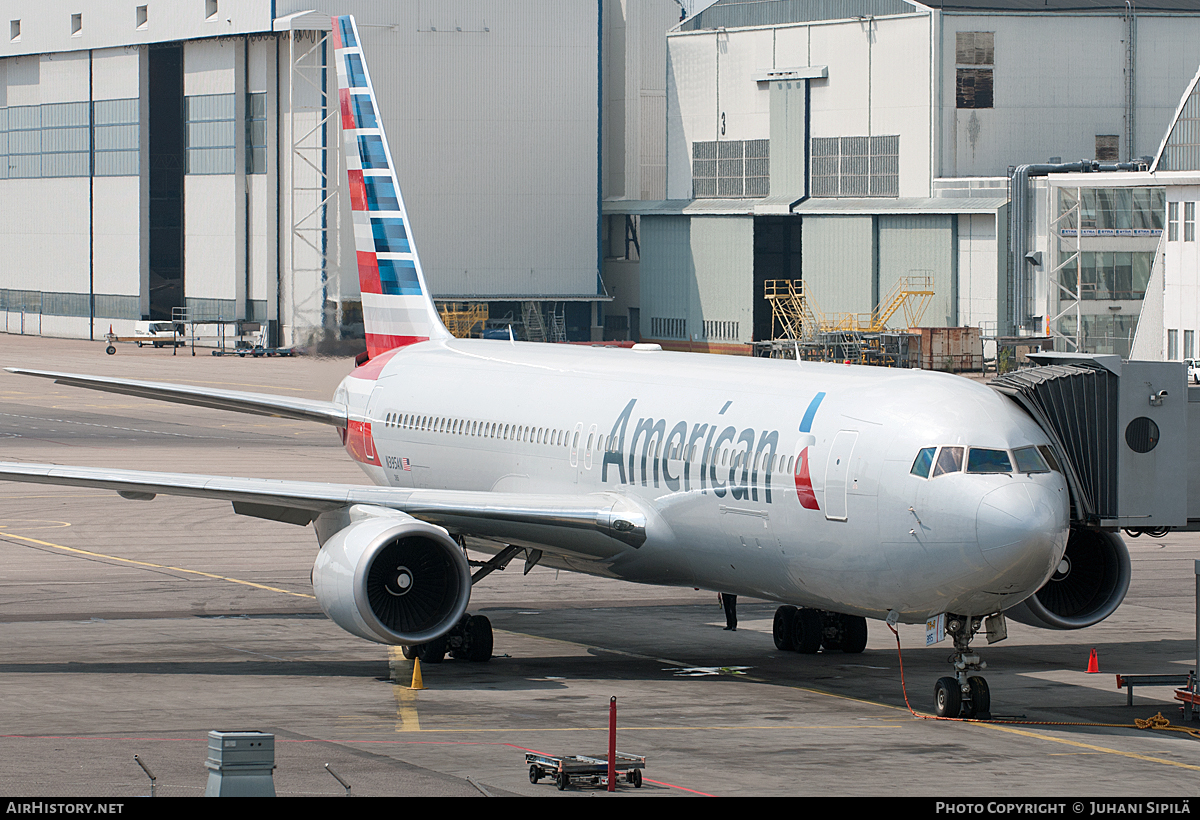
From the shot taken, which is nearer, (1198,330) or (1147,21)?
(1198,330)

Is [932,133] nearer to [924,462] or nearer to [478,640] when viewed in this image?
[478,640]

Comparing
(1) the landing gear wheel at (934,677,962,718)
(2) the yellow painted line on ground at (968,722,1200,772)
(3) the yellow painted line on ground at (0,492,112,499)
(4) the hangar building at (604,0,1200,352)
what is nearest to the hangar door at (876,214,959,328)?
(4) the hangar building at (604,0,1200,352)

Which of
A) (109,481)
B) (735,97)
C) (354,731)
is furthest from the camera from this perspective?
(735,97)

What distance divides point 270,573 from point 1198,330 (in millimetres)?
50171

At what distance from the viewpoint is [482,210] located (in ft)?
346

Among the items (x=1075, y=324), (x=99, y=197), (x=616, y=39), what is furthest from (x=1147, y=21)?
(x=99, y=197)

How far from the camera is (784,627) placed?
2862 cm

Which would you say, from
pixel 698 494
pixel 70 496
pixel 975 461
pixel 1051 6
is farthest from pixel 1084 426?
pixel 1051 6

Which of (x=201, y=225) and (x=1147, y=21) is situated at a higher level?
(x=1147, y=21)

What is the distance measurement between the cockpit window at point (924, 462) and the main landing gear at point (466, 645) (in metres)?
8.51

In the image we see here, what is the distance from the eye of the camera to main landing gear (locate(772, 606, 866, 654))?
28.4 m

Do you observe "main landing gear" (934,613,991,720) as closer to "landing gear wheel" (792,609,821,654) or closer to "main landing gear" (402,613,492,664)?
"landing gear wheel" (792,609,821,654)

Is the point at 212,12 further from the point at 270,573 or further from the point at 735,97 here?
the point at 270,573

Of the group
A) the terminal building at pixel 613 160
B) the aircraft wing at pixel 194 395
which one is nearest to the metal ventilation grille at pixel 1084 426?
the aircraft wing at pixel 194 395
